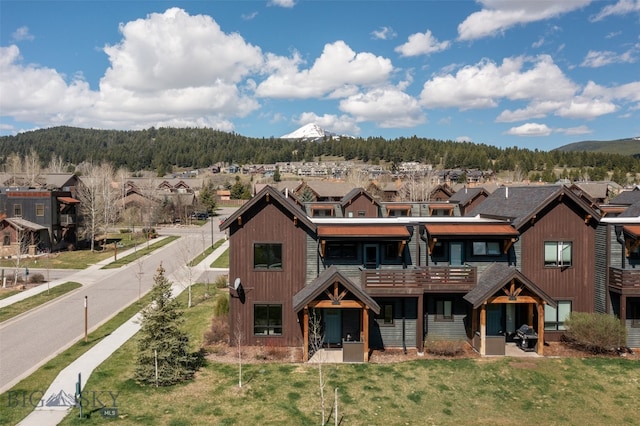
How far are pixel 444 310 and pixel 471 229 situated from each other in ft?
14.5

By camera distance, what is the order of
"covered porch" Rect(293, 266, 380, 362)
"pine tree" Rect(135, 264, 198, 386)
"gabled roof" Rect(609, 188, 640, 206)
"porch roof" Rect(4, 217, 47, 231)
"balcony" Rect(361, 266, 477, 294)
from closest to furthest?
"pine tree" Rect(135, 264, 198, 386), "covered porch" Rect(293, 266, 380, 362), "balcony" Rect(361, 266, 477, 294), "porch roof" Rect(4, 217, 47, 231), "gabled roof" Rect(609, 188, 640, 206)

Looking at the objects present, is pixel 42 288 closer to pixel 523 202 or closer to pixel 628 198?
pixel 523 202

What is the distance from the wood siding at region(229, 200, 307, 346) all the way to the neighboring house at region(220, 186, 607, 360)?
0.16 feet

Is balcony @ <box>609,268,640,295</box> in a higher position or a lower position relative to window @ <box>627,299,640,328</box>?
higher

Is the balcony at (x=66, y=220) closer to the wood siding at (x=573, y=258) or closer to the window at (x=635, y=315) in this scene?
the wood siding at (x=573, y=258)

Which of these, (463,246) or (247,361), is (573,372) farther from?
(247,361)

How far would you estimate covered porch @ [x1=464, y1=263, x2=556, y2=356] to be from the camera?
19.2 meters

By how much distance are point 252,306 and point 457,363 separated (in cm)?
998

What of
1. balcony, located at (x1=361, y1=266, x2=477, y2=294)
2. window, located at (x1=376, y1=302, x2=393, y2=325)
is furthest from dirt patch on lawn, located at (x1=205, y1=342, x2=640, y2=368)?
balcony, located at (x1=361, y1=266, x2=477, y2=294)

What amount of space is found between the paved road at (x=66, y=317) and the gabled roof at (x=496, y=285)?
781 inches

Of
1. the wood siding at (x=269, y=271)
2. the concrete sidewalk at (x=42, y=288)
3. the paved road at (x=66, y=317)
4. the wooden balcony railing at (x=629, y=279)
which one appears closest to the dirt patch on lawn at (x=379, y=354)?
the wood siding at (x=269, y=271)

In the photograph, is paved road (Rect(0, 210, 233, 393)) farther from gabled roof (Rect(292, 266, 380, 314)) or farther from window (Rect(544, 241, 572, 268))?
window (Rect(544, 241, 572, 268))

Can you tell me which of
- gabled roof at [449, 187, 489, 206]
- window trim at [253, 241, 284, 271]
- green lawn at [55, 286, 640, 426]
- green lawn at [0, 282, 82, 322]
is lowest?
green lawn at [55, 286, 640, 426]

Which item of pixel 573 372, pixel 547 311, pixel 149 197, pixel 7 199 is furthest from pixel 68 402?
pixel 149 197
